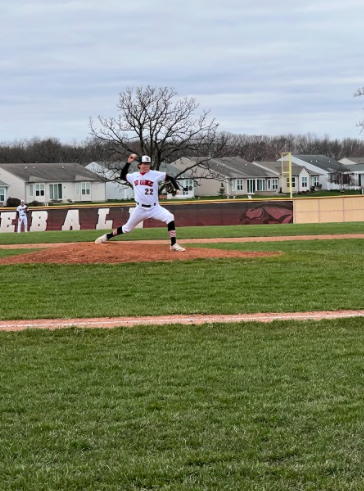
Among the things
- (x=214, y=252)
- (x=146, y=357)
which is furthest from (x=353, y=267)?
(x=146, y=357)

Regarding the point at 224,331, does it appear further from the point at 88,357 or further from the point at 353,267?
the point at 353,267

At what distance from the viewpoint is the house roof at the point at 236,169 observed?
93938 millimetres

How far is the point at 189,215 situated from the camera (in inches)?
1598

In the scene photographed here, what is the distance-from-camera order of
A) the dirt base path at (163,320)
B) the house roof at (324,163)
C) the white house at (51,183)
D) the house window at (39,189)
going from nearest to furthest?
the dirt base path at (163,320) → the white house at (51,183) → the house window at (39,189) → the house roof at (324,163)

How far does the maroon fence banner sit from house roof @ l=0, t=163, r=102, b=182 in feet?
129

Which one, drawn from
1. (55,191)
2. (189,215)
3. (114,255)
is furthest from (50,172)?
(114,255)

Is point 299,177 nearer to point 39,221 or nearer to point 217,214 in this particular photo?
point 217,214

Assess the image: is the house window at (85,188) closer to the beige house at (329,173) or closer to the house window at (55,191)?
the house window at (55,191)

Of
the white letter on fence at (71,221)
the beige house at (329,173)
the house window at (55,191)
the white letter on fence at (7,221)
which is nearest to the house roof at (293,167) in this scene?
the beige house at (329,173)

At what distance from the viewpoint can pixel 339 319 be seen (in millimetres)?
9773

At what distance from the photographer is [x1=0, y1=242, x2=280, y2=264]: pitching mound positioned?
16172 mm

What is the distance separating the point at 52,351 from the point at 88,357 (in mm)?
573

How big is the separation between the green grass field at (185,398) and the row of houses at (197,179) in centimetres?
5581

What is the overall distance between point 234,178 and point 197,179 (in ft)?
26.9
